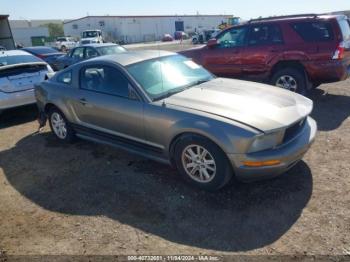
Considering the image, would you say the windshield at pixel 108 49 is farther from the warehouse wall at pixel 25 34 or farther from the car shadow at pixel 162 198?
the warehouse wall at pixel 25 34

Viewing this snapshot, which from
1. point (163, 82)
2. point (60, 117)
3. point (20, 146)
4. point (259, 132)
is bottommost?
point (20, 146)

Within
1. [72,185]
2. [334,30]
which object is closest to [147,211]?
[72,185]

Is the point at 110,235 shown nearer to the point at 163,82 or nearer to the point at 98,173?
the point at 98,173

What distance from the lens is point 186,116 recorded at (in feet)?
12.0

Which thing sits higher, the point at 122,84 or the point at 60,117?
the point at 122,84

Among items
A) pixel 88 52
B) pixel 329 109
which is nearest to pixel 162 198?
pixel 329 109

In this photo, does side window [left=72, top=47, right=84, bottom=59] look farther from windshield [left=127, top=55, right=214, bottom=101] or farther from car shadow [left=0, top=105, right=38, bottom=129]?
windshield [left=127, top=55, right=214, bottom=101]

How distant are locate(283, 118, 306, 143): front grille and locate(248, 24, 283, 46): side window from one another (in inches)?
151

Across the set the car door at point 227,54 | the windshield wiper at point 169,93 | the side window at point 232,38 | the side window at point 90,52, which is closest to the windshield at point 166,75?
the windshield wiper at point 169,93

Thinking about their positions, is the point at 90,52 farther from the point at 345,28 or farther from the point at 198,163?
the point at 198,163

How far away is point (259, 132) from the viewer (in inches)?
129

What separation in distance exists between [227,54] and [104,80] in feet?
13.6

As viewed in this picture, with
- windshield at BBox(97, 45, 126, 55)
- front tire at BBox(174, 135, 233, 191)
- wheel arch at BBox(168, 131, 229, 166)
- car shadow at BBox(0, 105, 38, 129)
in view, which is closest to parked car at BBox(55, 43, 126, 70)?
windshield at BBox(97, 45, 126, 55)

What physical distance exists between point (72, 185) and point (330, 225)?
307cm
